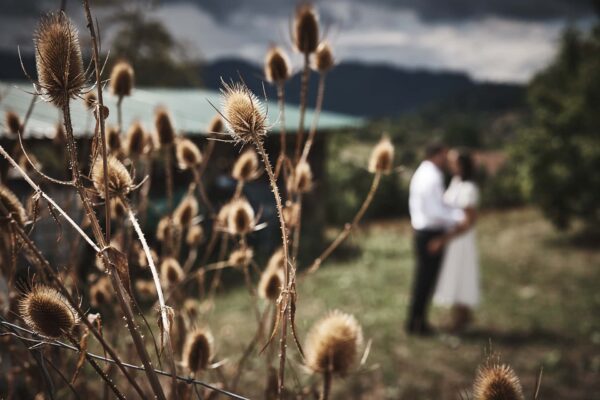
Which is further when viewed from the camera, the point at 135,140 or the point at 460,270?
the point at 460,270

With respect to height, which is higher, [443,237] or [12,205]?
[12,205]

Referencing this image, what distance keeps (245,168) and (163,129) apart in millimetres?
205

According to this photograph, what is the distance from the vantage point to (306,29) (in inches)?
38.7

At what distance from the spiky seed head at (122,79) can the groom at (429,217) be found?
3.39 m

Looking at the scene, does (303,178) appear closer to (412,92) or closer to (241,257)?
(241,257)

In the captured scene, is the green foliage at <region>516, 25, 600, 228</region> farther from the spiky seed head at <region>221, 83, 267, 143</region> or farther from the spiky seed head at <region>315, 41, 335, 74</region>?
the spiky seed head at <region>221, 83, 267, 143</region>

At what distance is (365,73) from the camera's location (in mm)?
35656

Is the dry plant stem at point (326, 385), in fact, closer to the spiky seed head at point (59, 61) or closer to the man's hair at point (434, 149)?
the spiky seed head at point (59, 61)

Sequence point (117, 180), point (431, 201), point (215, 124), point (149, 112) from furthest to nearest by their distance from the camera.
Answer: point (149, 112) < point (431, 201) < point (215, 124) < point (117, 180)

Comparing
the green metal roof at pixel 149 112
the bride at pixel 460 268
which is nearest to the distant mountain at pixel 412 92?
the green metal roof at pixel 149 112

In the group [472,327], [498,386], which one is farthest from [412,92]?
[498,386]

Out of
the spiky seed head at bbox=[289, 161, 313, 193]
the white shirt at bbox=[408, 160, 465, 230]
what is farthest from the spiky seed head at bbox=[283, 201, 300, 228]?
the white shirt at bbox=[408, 160, 465, 230]

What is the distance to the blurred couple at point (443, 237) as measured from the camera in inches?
167

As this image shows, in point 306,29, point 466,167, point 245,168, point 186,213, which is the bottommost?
point 466,167
